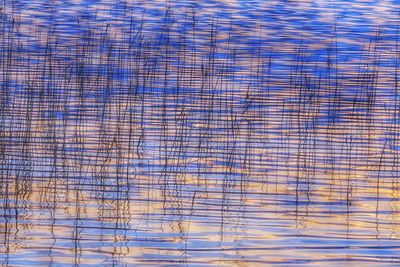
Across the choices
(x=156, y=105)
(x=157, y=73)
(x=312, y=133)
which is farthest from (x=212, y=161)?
(x=157, y=73)

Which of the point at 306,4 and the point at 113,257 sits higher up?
the point at 113,257

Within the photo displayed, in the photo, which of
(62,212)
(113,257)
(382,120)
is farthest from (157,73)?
(113,257)

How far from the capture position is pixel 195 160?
8156mm

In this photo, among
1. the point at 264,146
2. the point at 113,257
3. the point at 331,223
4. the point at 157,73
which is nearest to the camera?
the point at 113,257

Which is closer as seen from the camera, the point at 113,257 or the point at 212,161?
the point at 113,257

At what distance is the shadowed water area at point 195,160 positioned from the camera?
6309mm

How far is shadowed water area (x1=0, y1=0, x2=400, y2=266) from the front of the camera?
6309 millimetres

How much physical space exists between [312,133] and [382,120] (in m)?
0.97

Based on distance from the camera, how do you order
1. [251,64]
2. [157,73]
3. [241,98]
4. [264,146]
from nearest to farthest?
[264,146] → [241,98] → [157,73] → [251,64]

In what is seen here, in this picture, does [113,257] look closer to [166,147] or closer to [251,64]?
[166,147]

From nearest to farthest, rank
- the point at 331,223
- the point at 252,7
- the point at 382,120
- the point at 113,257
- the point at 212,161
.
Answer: the point at 113,257, the point at 331,223, the point at 212,161, the point at 382,120, the point at 252,7

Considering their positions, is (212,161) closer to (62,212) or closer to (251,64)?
(62,212)

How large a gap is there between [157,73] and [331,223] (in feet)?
15.7

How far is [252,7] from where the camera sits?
18.7 m
